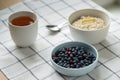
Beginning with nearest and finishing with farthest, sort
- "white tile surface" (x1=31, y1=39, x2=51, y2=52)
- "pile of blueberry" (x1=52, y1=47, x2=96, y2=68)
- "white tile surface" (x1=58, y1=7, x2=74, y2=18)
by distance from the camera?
"pile of blueberry" (x1=52, y1=47, x2=96, y2=68) < "white tile surface" (x1=31, y1=39, x2=51, y2=52) < "white tile surface" (x1=58, y1=7, x2=74, y2=18)

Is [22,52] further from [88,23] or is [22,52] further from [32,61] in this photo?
[88,23]

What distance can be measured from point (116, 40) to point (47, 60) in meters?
0.22

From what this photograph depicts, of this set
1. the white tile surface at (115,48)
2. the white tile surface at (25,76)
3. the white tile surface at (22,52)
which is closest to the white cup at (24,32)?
the white tile surface at (22,52)

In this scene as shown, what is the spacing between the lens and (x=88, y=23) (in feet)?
3.15

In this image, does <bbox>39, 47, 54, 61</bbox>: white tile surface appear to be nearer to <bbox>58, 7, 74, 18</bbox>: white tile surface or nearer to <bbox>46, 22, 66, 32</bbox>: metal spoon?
<bbox>46, 22, 66, 32</bbox>: metal spoon

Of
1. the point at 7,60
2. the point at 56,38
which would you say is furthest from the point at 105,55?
the point at 7,60

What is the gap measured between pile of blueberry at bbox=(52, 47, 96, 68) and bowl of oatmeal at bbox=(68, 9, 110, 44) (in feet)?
0.15

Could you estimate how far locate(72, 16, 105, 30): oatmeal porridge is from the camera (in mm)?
942

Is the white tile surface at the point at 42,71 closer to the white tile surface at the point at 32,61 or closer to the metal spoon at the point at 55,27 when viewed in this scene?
the white tile surface at the point at 32,61

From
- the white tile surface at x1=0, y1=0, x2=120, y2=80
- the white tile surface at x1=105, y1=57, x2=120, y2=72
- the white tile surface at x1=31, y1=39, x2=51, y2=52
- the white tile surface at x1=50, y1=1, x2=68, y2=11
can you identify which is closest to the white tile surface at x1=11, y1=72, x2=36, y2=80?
the white tile surface at x1=0, y1=0, x2=120, y2=80

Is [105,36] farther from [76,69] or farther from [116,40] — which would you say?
[76,69]

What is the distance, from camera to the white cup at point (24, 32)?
0.92m

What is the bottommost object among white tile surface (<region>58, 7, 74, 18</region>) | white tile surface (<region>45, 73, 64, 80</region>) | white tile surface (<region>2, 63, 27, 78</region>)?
white tile surface (<region>2, 63, 27, 78</region>)

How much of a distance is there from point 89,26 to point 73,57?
13cm
